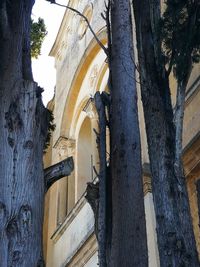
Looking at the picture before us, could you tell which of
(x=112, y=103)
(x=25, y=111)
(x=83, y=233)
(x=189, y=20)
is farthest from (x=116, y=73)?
(x=83, y=233)

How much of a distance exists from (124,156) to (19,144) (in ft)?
3.30

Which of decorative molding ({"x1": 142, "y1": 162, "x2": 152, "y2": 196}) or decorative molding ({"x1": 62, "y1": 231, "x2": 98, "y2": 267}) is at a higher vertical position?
decorative molding ({"x1": 142, "y1": 162, "x2": 152, "y2": 196})

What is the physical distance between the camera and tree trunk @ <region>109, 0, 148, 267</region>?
4.03 m

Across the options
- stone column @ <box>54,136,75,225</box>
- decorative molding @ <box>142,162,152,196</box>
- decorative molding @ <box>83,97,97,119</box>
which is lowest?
decorative molding @ <box>142,162,152,196</box>

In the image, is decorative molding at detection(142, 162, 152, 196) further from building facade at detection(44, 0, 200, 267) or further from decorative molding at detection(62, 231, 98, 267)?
decorative molding at detection(62, 231, 98, 267)

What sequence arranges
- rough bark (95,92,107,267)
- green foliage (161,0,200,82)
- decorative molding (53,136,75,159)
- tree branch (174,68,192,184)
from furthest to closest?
decorative molding (53,136,75,159) → green foliage (161,0,200,82) → tree branch (174,68,192,184) → rough bark (95,92,107,267)

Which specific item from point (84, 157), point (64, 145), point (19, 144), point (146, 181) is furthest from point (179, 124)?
point (64, 145)

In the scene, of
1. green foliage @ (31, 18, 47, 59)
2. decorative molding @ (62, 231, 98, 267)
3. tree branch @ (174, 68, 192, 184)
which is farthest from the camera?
decorative molding @ (62, 231, 98, 267)

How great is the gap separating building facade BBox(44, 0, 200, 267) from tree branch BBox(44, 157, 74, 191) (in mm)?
3446

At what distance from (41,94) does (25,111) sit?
21 centimetres

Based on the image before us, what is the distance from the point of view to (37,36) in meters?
6.54

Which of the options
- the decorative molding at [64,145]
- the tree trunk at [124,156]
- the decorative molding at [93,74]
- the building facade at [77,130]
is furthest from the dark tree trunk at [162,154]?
the decorative molding at [64,145]

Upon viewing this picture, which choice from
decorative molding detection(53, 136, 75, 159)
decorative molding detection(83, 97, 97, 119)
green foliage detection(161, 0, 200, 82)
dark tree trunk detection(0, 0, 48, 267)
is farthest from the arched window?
dark tree trunk detection(0, 0, 48, 267)

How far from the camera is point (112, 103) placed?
4793 millimetres
